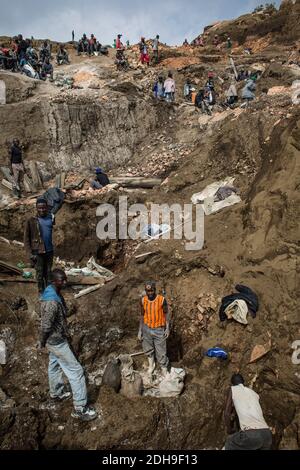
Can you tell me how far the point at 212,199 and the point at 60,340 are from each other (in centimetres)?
574

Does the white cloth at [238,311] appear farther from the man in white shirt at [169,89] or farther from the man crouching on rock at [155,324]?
the man in white shirt at [169,89]

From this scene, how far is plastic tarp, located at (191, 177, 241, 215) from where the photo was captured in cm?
864

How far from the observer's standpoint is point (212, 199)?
919cm

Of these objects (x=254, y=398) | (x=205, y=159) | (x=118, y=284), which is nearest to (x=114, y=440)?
(x=254, y=398)

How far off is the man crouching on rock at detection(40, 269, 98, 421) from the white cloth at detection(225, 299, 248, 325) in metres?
2.54

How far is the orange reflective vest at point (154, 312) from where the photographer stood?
5359mm

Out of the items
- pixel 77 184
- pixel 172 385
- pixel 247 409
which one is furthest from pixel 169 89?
pixel 247 409

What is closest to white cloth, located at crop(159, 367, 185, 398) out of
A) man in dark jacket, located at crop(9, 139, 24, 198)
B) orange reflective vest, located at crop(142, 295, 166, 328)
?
orange reflective vest, located at crop(142, 295, 166, 328)

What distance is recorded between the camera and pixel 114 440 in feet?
14.7

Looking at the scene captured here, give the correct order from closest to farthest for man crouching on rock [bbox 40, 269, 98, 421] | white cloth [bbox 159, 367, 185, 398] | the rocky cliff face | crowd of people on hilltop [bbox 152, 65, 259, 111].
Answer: man crouching on rock [bbox 40, 269, 98, 421] → white cloth [bbox 159, 367, 185, 398] → the rocky cliff face → crowd of people on hilltop [bbox 152, 65, 259, 111]

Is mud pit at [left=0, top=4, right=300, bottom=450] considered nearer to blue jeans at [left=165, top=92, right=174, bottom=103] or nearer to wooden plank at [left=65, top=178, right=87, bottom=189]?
wooden plank at [left=65, top=178, right=87, bottom=189]

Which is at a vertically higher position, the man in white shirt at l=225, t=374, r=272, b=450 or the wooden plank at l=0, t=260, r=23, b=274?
the wooden plank at l=0, t=260, r=23, b=274
